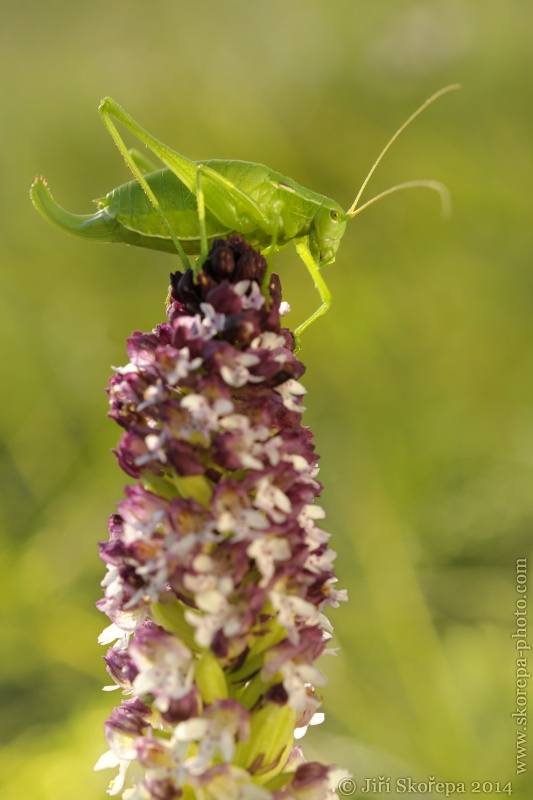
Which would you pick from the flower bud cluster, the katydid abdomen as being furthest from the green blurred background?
the katydid abdomen

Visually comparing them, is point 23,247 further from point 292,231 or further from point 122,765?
point 122,765

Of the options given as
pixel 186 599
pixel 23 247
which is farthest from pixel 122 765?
pixel 23 247

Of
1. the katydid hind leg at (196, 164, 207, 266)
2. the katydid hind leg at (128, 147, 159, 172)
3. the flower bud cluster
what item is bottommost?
the flower bud cluster

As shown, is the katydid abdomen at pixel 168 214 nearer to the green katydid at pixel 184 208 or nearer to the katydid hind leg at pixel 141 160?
the green katydid at pixel 184 208

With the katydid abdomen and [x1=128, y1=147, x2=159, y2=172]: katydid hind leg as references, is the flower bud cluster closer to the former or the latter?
the katydid abdomen

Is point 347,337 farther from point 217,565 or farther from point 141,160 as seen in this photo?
point 217,565
